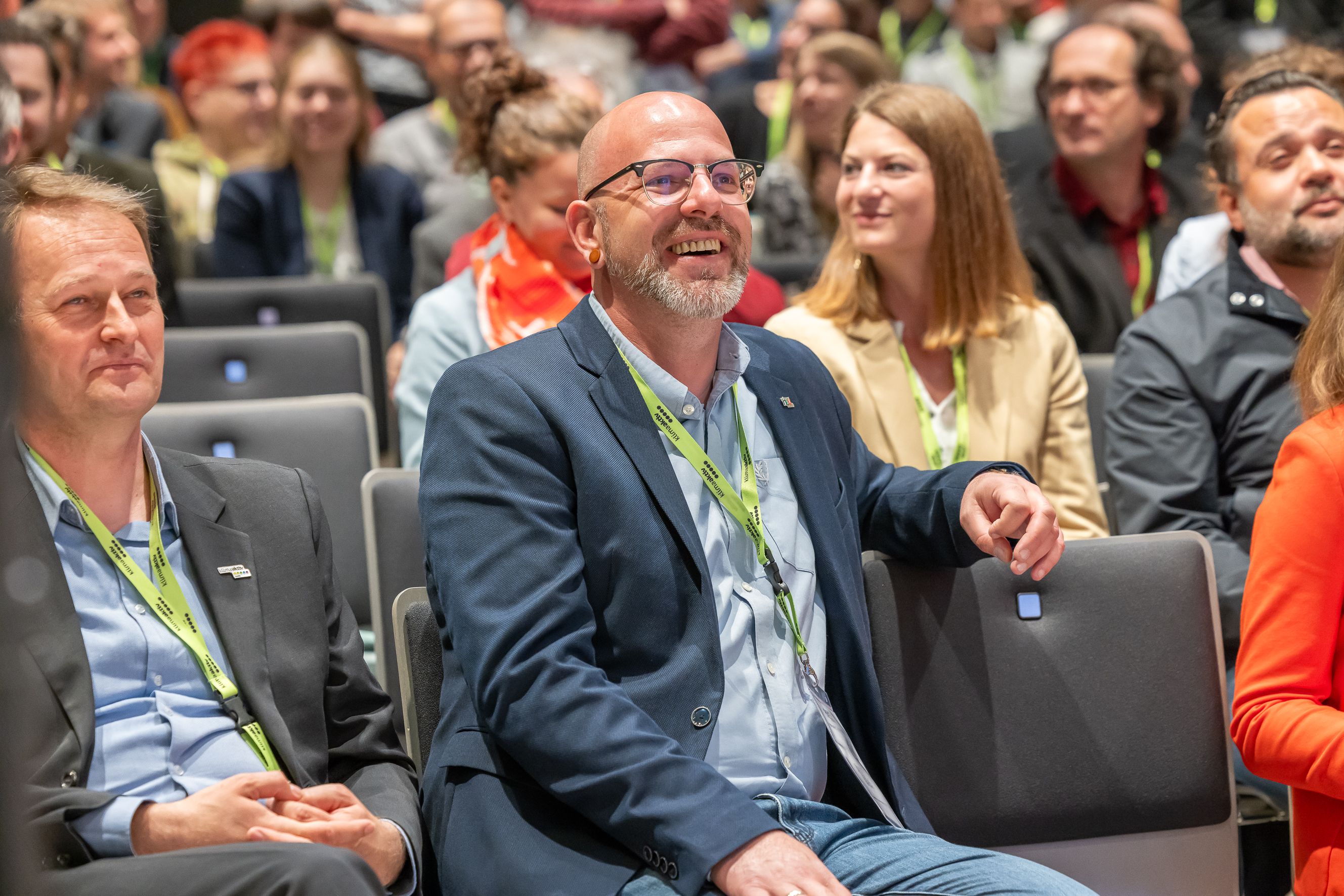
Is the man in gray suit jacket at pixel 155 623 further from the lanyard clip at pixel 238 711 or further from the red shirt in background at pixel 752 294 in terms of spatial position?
the red shirt in background at pixel 752 294

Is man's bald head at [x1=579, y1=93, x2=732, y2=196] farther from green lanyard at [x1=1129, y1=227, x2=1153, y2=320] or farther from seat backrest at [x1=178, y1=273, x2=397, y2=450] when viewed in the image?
green lanyard at [x1=1129, y1=227, x2=1153, y2=320]

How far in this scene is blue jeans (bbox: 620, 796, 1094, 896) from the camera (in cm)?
154

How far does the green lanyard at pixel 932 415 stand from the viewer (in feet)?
8.84

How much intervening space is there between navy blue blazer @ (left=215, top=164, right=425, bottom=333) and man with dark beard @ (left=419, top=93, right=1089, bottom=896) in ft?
9.02

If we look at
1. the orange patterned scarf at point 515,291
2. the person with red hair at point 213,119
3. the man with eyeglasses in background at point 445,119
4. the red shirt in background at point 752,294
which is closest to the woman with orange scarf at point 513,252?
the orange patterned scarf at point 515,291

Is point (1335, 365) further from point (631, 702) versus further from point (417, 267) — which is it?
point (417, 267)

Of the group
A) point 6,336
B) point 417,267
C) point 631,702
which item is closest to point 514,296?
point 417,267

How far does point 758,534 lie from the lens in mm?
1770

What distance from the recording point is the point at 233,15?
23.2 feet

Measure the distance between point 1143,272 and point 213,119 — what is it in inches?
153

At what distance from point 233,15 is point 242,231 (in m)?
3.16

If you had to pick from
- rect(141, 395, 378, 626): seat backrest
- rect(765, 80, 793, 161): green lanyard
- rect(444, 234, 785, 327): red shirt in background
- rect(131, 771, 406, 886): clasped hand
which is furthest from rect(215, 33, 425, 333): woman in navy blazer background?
rect(131, 771, 406, 886): clasped hand

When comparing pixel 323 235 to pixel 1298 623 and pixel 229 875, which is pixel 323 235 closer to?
pixel 229 875

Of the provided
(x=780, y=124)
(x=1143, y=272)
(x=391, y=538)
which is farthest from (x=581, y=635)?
(x=780, y=124)
